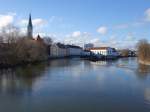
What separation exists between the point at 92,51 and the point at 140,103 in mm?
111912

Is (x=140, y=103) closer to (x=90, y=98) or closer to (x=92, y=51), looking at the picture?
(x=90, y=98)

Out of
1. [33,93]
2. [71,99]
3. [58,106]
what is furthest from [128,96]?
[33,93]

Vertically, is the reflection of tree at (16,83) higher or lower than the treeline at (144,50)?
lower

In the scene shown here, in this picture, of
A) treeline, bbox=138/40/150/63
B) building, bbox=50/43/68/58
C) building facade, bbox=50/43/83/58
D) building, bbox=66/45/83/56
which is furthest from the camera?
building, bbox=66/45/83/56

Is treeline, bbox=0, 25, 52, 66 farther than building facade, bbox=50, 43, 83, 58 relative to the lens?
No

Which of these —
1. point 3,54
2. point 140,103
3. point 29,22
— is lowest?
point 140,103

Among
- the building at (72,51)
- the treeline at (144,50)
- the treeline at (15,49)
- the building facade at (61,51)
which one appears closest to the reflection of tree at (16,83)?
the treeline at (15,49)

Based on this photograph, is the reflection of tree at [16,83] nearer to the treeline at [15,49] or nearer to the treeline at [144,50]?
the treeline at [15,49]

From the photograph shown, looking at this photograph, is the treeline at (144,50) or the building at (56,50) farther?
the building at (56,50)

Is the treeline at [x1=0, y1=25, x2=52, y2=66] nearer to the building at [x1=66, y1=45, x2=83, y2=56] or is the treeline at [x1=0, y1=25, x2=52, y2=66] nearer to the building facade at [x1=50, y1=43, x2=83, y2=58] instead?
the building facade at [x1=50, y1=43, x2=83, y2=58]

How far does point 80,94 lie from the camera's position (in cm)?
1677

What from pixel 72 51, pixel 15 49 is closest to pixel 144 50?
pixel 15 49

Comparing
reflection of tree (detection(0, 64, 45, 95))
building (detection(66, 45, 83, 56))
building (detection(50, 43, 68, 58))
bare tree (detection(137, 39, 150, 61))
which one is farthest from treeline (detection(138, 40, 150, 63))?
building (detection(66, 45, 83, 56))

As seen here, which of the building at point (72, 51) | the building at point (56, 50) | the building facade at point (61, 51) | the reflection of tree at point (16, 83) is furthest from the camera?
the building at point (72, 51)
